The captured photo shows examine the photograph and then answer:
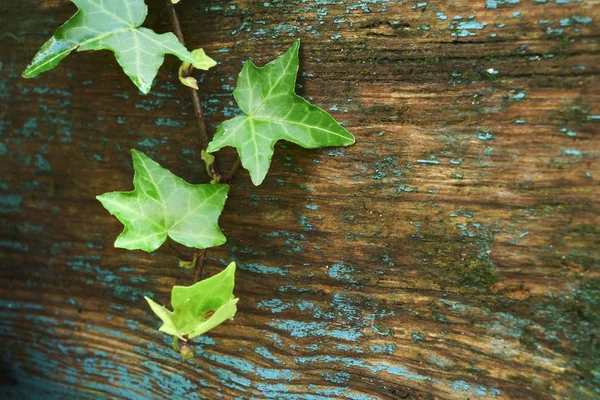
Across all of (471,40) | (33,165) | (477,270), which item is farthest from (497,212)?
(33,165)

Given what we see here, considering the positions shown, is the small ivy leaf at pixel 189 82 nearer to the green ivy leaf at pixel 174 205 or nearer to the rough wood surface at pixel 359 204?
the rough wood surface at pixel 359 204

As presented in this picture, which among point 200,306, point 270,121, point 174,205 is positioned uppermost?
point 270,121

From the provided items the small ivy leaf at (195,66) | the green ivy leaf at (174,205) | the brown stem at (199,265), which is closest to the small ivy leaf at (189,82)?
the small ivy leaf at (195,66)

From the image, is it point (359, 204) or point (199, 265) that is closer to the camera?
point (359, 204)

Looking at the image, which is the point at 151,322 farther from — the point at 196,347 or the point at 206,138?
the point at 206,138

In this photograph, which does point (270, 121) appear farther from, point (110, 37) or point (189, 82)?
point (110, 37)

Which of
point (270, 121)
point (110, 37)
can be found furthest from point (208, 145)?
point (110, 37)

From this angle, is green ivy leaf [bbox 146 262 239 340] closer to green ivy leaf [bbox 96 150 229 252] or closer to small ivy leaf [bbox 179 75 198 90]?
green ivy leaf [bbox 96 150 229 252]
